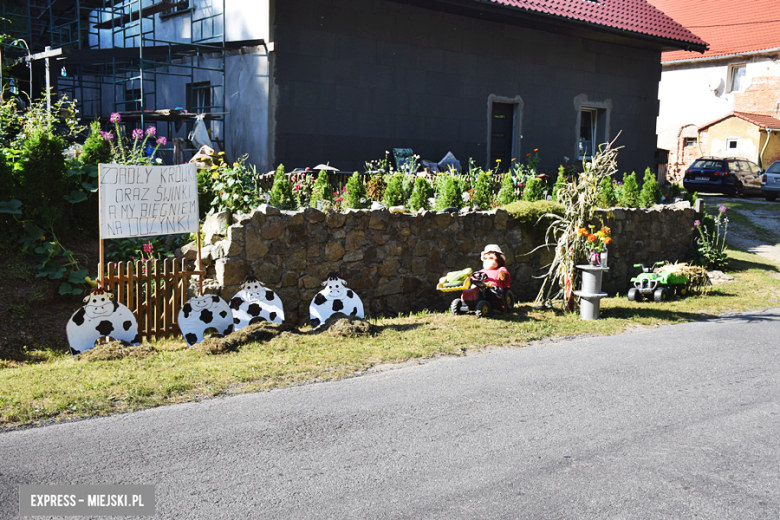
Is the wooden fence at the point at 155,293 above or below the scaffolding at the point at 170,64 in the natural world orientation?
below

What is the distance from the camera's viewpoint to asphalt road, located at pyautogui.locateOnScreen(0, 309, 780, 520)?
3676mm

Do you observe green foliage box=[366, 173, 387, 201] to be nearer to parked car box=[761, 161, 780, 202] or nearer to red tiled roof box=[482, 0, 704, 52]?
red tiled roof box=[482, 0, 704, 52]

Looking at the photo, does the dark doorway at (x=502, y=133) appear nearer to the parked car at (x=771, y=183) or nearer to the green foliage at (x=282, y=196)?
the green foliage at (x=282, y=196)

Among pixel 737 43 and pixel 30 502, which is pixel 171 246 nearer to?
pixel 30 502

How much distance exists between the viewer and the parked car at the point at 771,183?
24.5 metres

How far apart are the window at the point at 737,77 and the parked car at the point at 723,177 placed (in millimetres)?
6914

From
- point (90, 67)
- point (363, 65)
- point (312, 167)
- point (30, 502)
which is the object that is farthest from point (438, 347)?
point (90, 67)

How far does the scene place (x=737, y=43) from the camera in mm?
32344

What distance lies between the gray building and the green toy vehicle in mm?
6293

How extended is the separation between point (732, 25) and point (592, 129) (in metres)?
20.6

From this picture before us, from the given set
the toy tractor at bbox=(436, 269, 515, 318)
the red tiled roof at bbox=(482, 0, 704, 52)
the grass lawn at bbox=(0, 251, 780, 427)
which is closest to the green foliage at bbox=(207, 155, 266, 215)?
the grass lawn at bbox=(0, 251, 780, 427)

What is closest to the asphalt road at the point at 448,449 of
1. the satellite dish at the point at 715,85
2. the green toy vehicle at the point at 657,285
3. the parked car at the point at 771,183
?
Answer: the green toy vehicle at the point at 657,285

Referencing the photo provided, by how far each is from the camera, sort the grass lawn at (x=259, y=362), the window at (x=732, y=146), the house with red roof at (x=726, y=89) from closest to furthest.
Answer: the grass lawn at (x=259, y=362), the house with red roof at (x=726, y=89), the window at (x=732, y=146)

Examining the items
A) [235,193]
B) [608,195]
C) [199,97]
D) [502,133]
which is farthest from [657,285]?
[199,97]
